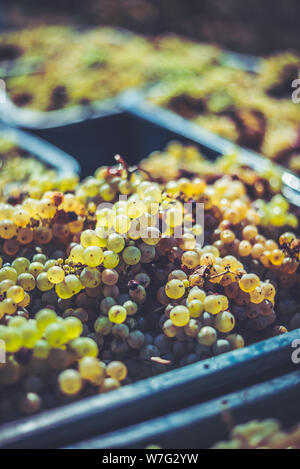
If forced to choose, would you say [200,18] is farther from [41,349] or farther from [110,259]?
[41,349]

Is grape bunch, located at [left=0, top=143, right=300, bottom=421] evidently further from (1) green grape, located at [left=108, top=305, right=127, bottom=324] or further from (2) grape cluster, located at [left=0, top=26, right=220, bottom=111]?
(2) grape cluster, located at [left=0, top=26, right=220, bottom=111]

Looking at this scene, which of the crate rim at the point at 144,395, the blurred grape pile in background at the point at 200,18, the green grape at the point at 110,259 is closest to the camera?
the crate rim at the point at 144,395

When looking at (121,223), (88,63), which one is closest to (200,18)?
(88,63)

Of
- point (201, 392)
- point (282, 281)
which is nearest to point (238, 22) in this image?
point (282, 281)

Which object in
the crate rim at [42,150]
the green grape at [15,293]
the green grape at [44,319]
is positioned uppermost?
the crate rim at [42,150]

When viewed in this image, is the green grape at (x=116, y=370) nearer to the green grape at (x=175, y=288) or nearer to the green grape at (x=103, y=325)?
the green grape at (x=103, y=325)

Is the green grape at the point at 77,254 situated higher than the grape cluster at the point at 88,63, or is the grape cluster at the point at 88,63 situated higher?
the grape cluster at the point at 88,63

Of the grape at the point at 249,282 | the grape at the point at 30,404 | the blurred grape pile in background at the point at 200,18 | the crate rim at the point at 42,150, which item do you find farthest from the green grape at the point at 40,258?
the blurred grape pile in background at the point at 200,18
